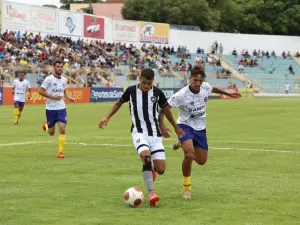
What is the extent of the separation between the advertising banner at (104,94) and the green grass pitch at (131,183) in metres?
31.0

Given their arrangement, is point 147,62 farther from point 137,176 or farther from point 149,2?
point 137,176

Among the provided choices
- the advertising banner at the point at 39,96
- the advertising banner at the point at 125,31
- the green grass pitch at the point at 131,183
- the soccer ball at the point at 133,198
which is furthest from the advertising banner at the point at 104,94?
the soccer ball at the point at 133,198

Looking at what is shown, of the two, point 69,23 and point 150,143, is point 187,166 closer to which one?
point 150,143

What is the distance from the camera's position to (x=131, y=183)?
1195cm

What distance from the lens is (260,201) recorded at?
1007cm

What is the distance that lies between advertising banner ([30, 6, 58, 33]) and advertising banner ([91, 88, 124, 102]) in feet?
31.9

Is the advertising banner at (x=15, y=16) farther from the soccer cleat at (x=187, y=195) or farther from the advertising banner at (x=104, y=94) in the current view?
the soccer cleat at (x=187, y=195)

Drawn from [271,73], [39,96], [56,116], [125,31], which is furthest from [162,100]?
[271,73]

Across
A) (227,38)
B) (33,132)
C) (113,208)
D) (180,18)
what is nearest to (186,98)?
(113,208)

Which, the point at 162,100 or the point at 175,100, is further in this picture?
the point at 175,100

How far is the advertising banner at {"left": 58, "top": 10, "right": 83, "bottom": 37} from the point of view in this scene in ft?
206

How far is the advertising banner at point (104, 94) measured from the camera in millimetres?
53719

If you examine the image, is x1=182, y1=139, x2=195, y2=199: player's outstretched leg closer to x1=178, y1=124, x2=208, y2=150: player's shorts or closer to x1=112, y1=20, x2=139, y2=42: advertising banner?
x1=178, y1=124, x2=208, y2=150: player's shorts

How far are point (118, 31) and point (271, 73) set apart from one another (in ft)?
73.4
